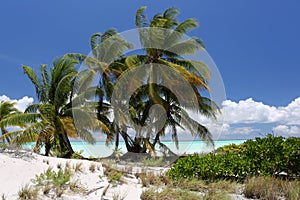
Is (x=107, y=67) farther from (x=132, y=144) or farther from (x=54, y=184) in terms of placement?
(x=54, y=184)

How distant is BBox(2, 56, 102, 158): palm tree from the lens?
1452cm

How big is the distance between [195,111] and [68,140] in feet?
27.5

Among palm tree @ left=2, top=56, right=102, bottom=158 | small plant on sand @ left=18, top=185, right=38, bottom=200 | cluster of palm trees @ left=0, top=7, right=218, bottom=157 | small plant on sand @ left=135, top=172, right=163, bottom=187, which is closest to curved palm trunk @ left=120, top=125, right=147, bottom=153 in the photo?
cluster of palm trees @ left=0, top=7, right=218, bottom=157

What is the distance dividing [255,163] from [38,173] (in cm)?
654

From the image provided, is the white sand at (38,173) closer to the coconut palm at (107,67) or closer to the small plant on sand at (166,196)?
the small plant on sand at (166,196)

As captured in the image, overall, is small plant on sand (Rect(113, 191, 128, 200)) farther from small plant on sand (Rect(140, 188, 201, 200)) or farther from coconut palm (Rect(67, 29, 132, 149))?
coconut palm (Rect(67, 29, 132, 149))

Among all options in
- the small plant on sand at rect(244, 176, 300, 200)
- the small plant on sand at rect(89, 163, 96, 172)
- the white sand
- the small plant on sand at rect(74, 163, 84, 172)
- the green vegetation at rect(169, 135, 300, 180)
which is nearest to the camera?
the white sand

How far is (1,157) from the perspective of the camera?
7828 millimetres

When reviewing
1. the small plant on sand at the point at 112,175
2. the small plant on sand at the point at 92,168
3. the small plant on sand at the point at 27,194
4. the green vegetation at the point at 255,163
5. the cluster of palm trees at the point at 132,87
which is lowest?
the small plant on sand at the point at 27,194

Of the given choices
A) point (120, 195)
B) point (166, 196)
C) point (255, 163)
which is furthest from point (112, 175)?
point (255, 163)

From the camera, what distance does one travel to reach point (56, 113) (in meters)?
16.7

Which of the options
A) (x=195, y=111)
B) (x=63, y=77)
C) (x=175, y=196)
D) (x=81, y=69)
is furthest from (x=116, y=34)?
(x=175, y=196)

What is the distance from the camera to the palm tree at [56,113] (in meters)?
14.5

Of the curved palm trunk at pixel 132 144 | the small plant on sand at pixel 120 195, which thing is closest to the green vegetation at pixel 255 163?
the small plant on sand at pixel 120 195
